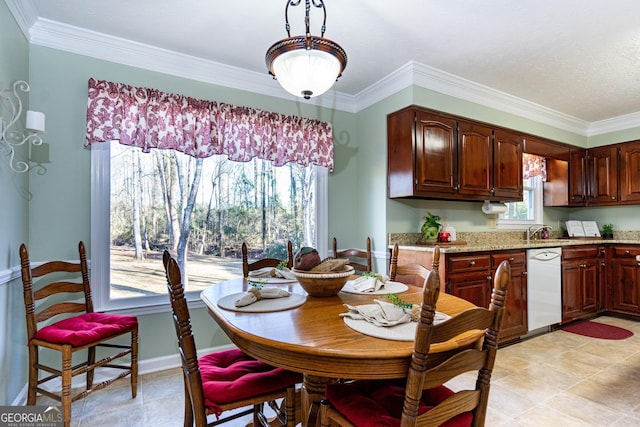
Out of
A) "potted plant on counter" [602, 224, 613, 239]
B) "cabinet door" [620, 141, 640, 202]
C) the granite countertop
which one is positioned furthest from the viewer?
"potted plant on counter" [602, 224, 613, 239]

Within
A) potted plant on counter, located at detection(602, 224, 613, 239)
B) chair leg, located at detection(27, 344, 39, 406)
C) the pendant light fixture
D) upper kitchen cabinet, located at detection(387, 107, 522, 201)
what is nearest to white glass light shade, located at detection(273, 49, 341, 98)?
the pendant light fixture

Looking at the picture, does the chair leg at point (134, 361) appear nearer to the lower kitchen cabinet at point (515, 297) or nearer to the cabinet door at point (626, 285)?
the lower kitchen cabinet at point (515, 297)

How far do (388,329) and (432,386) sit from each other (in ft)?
0.73

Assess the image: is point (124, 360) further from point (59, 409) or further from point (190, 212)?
point (190, 212)

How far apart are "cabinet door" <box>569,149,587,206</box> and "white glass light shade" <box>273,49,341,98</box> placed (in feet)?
13.7

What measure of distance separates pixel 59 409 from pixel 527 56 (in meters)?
4.12

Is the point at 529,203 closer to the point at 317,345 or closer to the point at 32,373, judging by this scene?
the point at 317,345

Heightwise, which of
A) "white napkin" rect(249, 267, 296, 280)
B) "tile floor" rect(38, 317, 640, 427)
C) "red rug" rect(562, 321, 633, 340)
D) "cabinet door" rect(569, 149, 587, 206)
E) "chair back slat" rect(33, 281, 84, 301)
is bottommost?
"red rug" rect(562, 321, 633, 340)

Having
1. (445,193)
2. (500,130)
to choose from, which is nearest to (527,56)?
(500,130)

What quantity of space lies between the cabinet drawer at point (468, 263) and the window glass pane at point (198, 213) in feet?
4.47

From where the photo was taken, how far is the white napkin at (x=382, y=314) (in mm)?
1221

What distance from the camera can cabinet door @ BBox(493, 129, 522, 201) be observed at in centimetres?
362

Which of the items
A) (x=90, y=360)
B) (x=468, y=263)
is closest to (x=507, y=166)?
(x=468, y=263)

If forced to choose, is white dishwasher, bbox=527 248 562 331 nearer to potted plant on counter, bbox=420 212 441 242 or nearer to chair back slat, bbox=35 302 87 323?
potted plant on counter, bbox=420 212 441 242
